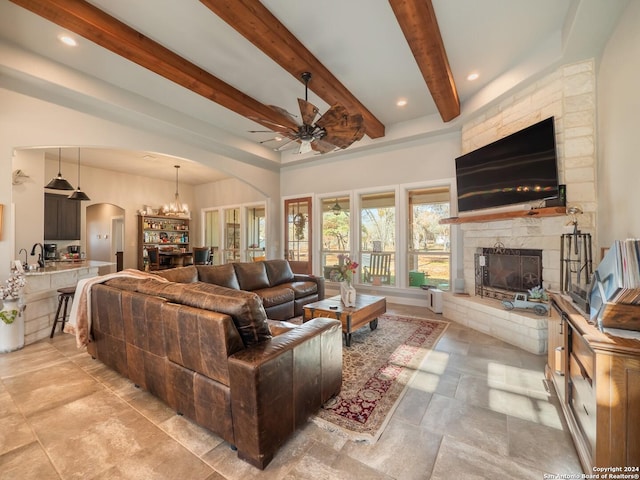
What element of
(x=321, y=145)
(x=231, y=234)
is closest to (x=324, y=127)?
(x=321, y=145)

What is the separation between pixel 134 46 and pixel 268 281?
11.4 feet

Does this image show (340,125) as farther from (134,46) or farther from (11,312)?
(11,312)

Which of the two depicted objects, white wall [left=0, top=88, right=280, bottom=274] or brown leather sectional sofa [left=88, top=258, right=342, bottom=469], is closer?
brown leather sectional sofa [left=88, top=258, right=342, bottom=469]

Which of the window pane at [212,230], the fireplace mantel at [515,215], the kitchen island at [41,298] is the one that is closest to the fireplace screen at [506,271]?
the fireplace mantel at [515,215]

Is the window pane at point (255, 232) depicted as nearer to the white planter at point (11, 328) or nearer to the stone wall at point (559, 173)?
the white planter at point (11, 328)

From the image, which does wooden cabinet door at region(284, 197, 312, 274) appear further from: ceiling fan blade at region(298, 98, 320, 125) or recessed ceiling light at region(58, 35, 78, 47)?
recessed ceiling light at region(58, 35, 78, 47)

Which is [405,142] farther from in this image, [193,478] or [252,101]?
[193,478]

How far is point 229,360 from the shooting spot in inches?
60.0

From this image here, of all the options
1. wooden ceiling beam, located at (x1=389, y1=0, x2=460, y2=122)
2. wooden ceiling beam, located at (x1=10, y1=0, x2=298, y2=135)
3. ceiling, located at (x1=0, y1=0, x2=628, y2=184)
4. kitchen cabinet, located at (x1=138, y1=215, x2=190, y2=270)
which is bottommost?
kitchen cabinet, located at (x1=138, y1=215, x2=190, y2=270)

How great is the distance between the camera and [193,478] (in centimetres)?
147

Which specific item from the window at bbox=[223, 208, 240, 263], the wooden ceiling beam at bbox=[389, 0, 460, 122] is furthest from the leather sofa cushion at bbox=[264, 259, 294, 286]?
the wooden ceiling beam at bbox=[389, 0, 460, 122]

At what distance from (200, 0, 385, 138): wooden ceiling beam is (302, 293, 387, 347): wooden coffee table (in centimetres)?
290

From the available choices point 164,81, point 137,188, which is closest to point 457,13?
point 164,81

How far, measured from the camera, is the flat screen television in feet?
10.7
